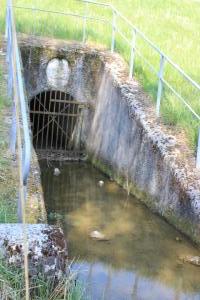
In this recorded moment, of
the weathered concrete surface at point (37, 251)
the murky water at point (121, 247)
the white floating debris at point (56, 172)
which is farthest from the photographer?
the white floating debris at point (56, 172)

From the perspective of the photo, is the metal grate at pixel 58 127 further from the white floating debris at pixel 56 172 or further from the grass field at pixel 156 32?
the grass field at pixel 156 32

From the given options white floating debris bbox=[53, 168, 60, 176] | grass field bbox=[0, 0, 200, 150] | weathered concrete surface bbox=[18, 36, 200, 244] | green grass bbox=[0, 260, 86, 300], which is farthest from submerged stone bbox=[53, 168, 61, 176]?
green grass bbox=[0, 260, 86, 300]

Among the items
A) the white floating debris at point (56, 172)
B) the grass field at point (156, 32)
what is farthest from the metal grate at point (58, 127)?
the grass field at point (156, 32)

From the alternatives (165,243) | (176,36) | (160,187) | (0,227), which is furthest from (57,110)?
(0,227)

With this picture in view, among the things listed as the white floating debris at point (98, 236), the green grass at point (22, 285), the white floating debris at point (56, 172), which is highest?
the green grass at point (22, 285)

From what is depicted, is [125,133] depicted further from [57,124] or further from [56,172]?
[57,124]

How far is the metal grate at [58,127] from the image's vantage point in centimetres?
1338

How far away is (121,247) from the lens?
7426 millimetres

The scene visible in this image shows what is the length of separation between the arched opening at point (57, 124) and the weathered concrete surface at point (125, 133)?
1.14 feet

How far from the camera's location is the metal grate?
13383 millimetres

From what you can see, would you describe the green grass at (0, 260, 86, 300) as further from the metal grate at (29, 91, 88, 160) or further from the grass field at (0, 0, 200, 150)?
the metal grate at (29, 91, 88, 160)

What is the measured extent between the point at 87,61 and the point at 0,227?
987 centimetres

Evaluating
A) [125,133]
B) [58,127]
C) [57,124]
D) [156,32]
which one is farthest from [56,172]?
[156,32]

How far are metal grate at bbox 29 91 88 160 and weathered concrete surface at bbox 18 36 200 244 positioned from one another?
301 millimetres
